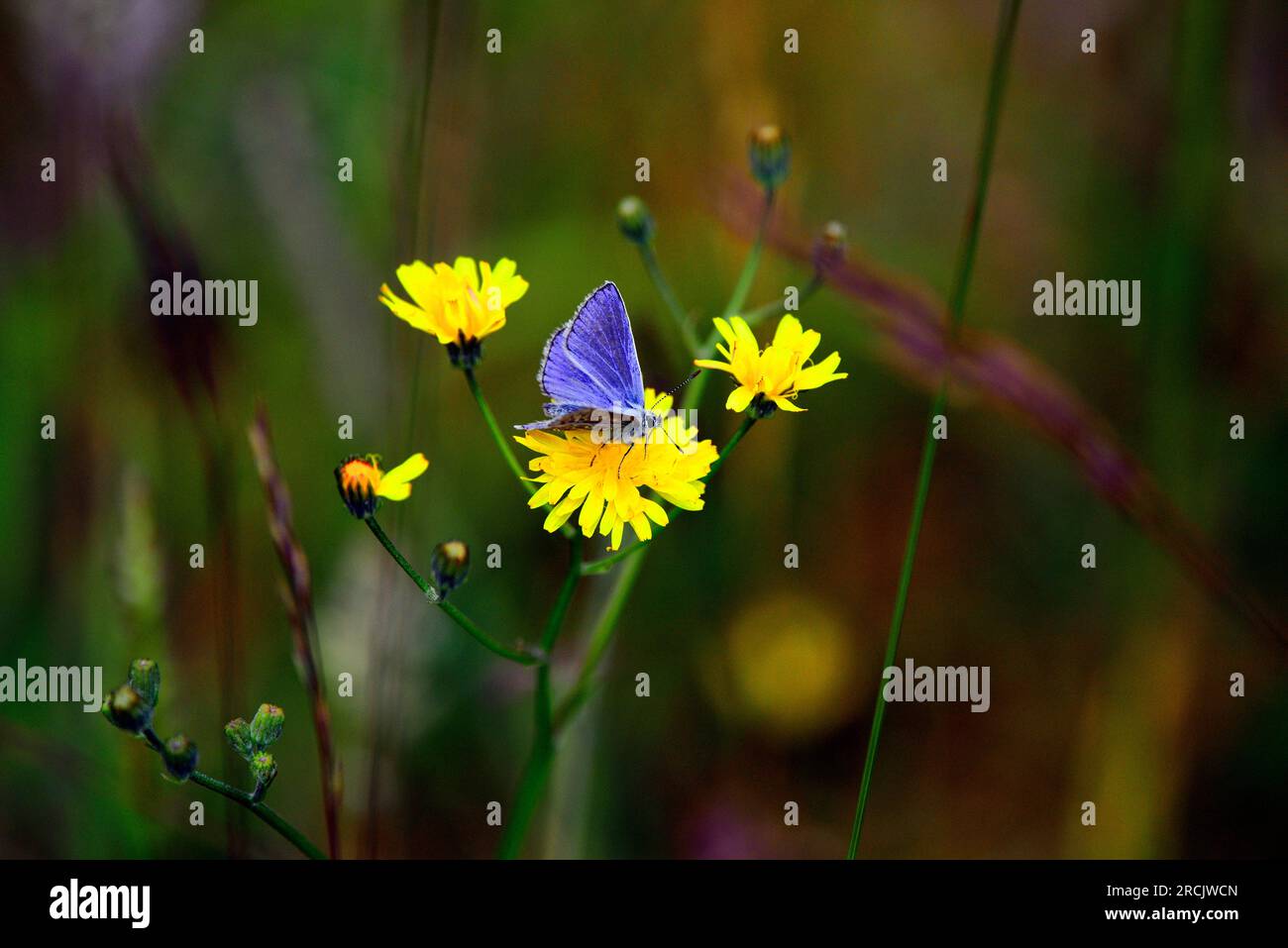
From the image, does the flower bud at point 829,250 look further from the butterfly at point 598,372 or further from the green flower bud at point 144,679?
the green flower bud at point 144,679

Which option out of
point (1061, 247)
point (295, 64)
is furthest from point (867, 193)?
point (295, 64)

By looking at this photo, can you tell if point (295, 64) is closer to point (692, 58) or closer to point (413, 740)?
point (692, 58)

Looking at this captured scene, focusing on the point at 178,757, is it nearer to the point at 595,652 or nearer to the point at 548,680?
the point at 548,680
